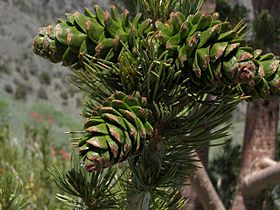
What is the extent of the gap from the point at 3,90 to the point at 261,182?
13869mm

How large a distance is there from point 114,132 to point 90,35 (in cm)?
21

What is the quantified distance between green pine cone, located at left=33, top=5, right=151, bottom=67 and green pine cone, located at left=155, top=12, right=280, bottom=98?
0.06 meters

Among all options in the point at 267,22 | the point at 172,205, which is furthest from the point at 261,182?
the point at 172,205

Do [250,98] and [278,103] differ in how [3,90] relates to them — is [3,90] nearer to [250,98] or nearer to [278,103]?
[278,103]

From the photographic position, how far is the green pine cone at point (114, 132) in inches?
30.8

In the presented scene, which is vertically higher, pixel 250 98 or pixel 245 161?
pixel 245 161

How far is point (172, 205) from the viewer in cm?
121

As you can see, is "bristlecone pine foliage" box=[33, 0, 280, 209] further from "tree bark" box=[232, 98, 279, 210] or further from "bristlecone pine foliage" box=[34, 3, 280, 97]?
"tree bark" box=[232, 98, 279, 210]

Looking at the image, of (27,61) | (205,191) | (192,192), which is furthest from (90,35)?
(27,61)

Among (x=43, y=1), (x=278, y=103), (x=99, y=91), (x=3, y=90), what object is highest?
(x=43, y=1)

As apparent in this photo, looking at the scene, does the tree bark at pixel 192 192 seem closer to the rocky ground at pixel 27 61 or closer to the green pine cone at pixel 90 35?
the green pine cone at pixel 90 35

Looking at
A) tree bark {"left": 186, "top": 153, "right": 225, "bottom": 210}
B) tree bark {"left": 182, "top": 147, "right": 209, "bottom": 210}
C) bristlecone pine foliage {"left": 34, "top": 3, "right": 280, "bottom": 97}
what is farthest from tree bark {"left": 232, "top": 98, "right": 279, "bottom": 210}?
bristlecone pine foliage {"left": 34, "top": 3, "right": 280, "bottom": 97}

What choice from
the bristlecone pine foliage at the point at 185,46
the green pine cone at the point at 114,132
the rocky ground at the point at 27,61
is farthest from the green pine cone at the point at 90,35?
the rocky ground at the point at 27,61

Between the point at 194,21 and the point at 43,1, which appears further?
the point at 43,1
